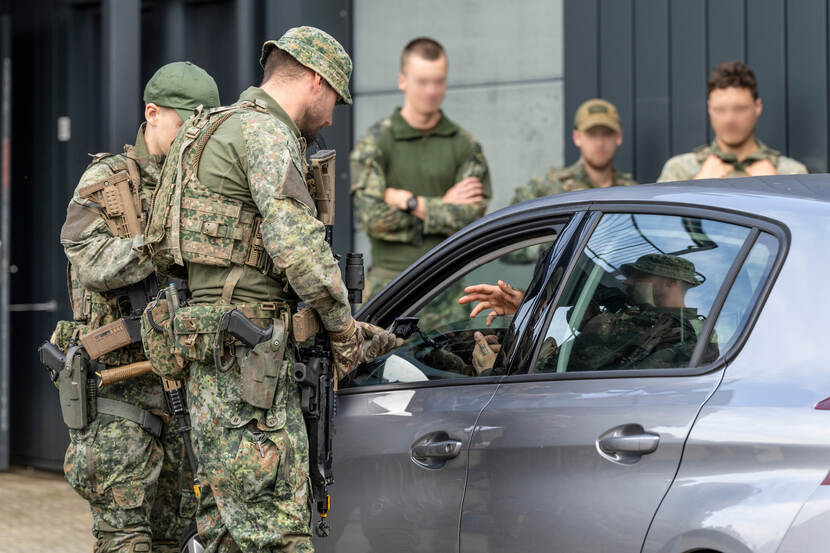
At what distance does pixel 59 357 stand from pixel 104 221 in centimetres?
53

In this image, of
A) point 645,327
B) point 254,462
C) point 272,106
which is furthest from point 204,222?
point 645,327

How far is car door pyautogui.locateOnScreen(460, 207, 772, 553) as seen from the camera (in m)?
2.80

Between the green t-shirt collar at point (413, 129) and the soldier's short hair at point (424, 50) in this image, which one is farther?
the green t-shirt collar at point (413, 129)

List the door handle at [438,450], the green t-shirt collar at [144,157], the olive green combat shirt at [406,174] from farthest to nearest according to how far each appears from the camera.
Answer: the olive green combat shirt at [406,174] → the green t-shirt collar at [144,157] → the door handle at [438,450]

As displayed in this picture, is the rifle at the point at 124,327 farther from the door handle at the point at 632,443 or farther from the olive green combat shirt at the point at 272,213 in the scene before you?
the door handle at the point at 632,443

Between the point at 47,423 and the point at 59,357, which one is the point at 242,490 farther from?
the point at 47,423

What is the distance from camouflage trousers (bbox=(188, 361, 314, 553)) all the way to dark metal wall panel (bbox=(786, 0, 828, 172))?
3850 mm

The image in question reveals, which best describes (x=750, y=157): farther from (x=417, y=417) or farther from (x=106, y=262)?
(x=106, y=262)

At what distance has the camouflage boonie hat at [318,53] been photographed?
3.61m

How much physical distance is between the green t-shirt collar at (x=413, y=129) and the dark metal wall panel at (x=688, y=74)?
1279mm

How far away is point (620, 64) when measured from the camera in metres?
6.93

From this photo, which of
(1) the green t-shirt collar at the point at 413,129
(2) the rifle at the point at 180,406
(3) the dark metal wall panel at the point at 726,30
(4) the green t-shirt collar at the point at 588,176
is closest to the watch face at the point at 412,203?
(1) the green t-shirt collar at the point at 413,129

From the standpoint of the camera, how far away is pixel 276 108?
3.64 metres

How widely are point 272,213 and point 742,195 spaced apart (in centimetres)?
128
